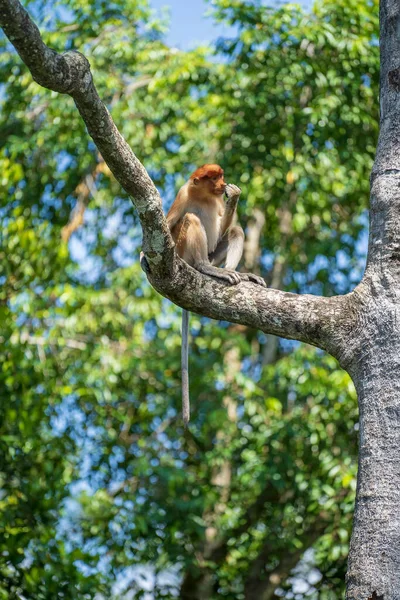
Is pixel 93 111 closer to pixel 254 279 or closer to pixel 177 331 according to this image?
pixel 254 279

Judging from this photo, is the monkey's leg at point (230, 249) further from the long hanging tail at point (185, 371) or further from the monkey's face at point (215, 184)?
the long hanging tail at point (185, 371)

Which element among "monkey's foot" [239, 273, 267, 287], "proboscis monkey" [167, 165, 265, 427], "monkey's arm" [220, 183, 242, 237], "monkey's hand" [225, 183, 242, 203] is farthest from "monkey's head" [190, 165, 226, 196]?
"monkey's foot" [239, 273, 267, 287]

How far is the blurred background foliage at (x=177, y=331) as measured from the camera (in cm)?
570

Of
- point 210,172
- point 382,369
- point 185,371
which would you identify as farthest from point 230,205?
point 382,369

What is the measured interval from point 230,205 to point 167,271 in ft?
3.71

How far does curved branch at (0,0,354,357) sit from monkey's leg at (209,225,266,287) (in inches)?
38.6

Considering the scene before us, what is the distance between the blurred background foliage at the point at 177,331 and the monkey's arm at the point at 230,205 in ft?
5.84

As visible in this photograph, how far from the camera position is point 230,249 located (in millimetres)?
4078

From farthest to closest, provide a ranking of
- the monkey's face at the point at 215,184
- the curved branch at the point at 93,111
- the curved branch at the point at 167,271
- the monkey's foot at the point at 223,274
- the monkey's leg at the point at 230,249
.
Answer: the monkey's face at the point at 215,184
the monkey's leg at the point at 230,249
the monkey's foot at the point at 223,274
the curved branch at the point at 167,271
the curved branch at the point at 93,111

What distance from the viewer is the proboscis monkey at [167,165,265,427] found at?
154 inches

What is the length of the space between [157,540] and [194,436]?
93 cm

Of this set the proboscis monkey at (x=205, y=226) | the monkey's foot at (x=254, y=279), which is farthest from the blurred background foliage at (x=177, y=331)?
the monkey's foot at (x=254, y=279)

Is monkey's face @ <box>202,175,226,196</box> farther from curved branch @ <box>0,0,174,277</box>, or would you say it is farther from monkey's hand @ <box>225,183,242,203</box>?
curved branch @ <box>0,0,174,277</box>

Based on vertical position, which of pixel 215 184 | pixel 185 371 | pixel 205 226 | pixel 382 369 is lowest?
pixel 185 371
